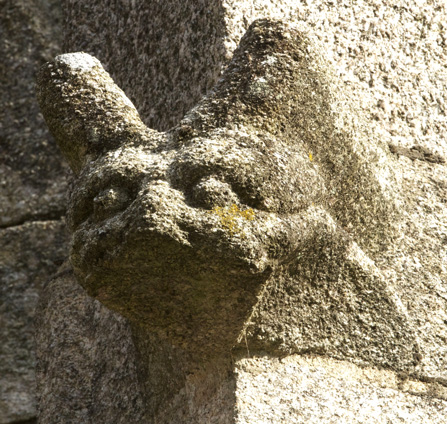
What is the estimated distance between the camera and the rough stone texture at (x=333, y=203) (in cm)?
145

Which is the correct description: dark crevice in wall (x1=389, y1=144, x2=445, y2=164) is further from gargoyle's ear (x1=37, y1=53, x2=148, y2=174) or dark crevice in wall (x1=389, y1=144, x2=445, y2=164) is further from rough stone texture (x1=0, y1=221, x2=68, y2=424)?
rough stone texture (x1=0, y1=221, x2=68, y2=424)

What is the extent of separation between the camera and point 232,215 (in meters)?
1.40

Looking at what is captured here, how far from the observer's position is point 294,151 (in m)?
1.56

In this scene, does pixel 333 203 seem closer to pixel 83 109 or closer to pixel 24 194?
pixel 83 109

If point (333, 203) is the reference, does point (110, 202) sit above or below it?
below

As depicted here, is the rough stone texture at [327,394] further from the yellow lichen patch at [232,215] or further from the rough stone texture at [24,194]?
the rough stone texture at [24,194]

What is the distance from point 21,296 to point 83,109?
3.32 feet

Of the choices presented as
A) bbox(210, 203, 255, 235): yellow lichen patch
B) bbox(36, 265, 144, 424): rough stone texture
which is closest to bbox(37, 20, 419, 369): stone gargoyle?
bbox(210, 203, 255, 235): yellow lichen patch

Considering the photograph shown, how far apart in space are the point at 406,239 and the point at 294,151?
0.37 m

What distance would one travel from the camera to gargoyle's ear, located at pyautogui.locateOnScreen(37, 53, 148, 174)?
5.29ft

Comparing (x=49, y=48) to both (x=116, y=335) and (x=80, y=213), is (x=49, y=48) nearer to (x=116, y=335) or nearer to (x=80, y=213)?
(x=116, y=335)

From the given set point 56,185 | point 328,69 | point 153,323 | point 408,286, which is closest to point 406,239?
point 408,286

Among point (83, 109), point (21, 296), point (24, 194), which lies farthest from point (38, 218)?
point (83, 109)

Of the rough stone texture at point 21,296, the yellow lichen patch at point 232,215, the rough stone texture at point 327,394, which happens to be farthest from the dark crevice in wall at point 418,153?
the rough stone texture at point 21,296
